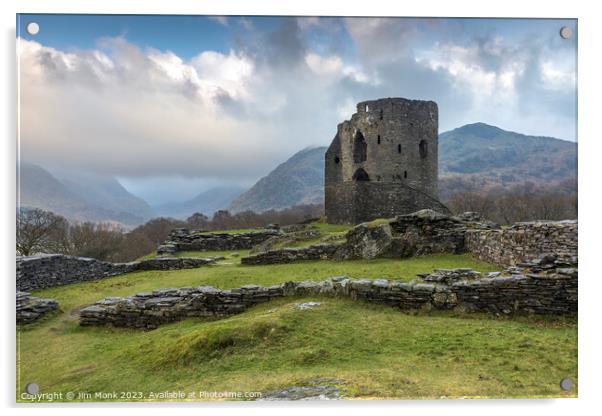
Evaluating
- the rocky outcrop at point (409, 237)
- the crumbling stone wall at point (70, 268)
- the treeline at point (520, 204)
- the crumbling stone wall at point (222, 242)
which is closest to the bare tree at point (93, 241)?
the crumbling stone wall at point (222, 242)

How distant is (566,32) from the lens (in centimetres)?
696

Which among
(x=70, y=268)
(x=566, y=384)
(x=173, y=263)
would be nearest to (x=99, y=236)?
(x=173, y=263)

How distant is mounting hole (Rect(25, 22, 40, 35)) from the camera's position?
674 centimetres

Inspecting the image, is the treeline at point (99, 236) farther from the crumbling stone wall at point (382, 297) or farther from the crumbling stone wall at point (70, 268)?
the crumbling stone wall at point (382, 297)

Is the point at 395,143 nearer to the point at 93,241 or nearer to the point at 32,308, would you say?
the point at 93,241

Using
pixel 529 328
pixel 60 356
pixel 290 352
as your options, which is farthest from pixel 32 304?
pixel 529 328

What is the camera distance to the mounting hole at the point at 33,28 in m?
6.74

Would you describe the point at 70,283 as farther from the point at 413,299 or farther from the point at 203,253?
the point at 413,299

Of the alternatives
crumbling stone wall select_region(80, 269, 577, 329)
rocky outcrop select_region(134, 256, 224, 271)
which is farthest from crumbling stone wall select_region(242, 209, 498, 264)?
crumbling stone wall select_region(80, 269, 577, 329)

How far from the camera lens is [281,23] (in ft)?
23.7

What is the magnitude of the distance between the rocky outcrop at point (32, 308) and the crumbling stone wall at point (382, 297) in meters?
1.10

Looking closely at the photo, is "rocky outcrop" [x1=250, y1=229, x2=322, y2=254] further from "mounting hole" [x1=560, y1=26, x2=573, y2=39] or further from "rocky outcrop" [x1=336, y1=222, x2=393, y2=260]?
"mounting hole" [x1=560, y1=26, x2=573, y2=39]

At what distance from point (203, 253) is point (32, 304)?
12033mm

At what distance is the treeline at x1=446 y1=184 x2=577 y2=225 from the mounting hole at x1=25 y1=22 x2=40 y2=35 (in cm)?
1024
